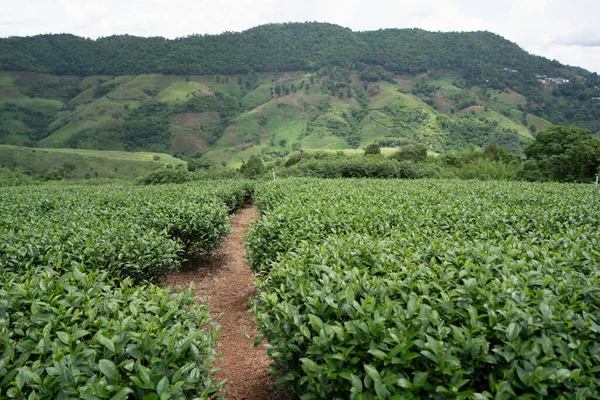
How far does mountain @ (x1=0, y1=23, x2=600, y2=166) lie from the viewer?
98312 mm

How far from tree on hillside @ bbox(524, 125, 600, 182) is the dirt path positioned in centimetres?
2827

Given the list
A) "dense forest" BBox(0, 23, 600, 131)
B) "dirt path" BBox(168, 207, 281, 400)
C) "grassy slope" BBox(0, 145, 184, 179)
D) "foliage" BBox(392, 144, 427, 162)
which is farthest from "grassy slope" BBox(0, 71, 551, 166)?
"dirt path" BBox(168, 207, 281, 400)

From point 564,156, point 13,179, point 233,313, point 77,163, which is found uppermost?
point 564,156

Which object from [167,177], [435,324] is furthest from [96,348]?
[167,177]

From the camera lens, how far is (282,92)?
129 m

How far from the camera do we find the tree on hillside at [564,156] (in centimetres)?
2620

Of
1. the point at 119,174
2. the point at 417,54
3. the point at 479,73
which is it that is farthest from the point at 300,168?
the point at 417,54

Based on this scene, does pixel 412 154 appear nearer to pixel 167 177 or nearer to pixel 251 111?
pixel 167 177

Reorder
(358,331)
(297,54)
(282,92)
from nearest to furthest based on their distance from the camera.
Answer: (358,331) < (282,92) < (297,54)

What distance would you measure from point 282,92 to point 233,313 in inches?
5119

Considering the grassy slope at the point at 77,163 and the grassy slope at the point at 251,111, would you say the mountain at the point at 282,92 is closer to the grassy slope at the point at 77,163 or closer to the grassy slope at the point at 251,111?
the grassy slope at the point at 251,111

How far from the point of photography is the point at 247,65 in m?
152

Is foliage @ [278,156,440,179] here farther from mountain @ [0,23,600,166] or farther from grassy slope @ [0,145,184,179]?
mountain @ [0,23,600,166]

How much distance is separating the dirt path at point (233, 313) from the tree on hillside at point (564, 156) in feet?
92.8
